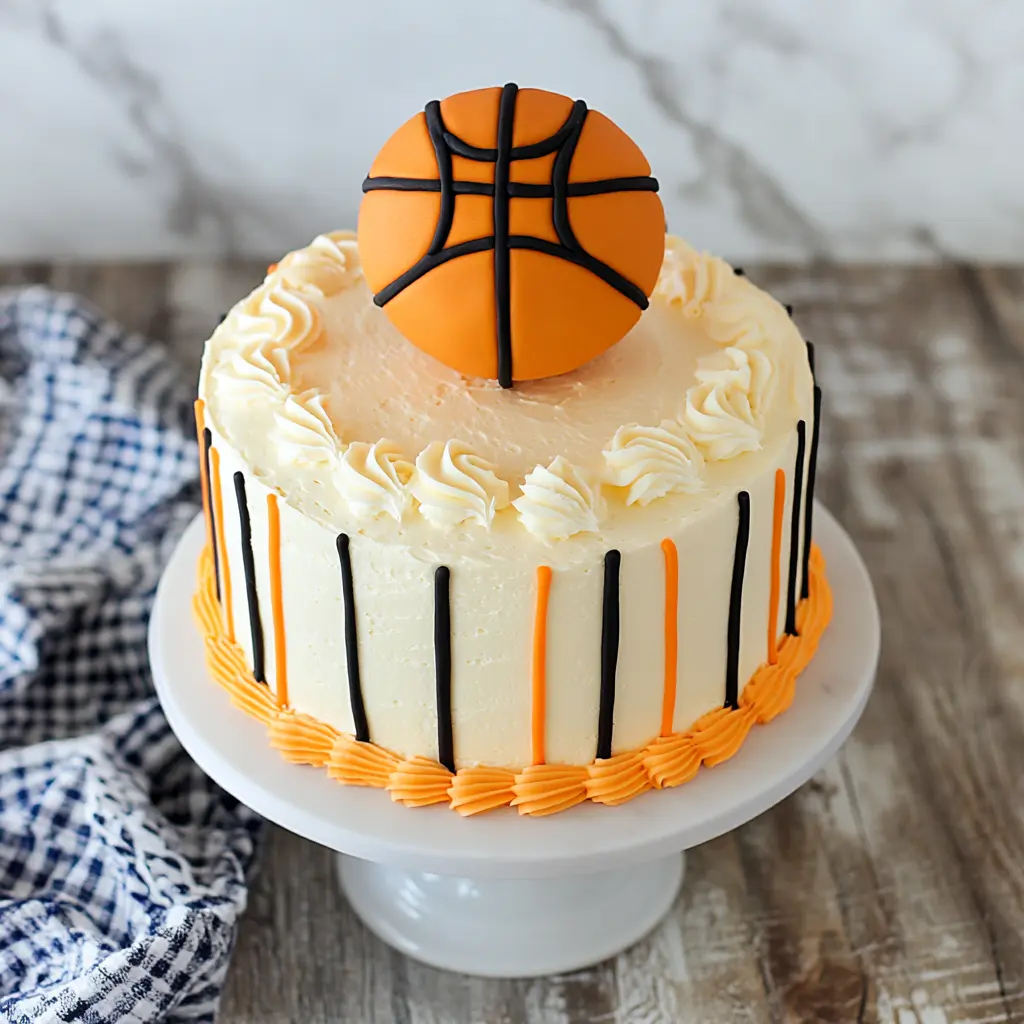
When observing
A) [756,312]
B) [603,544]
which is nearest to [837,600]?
[756,312]

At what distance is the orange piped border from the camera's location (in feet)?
5.59

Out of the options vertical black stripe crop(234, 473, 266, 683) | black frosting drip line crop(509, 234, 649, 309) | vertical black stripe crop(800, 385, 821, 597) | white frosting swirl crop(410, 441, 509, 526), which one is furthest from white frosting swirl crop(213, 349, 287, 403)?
vertical black stripe crop(800, 385, 821, 597)

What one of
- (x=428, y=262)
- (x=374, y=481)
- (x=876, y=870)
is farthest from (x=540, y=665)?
(x=876, y=870)

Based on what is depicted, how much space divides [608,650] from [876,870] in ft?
2.64

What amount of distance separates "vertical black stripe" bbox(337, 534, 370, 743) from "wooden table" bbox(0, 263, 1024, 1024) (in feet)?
1.64

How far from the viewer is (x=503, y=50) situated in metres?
3.15

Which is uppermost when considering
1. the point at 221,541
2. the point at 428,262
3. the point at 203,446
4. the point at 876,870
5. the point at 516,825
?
the point at 428,262

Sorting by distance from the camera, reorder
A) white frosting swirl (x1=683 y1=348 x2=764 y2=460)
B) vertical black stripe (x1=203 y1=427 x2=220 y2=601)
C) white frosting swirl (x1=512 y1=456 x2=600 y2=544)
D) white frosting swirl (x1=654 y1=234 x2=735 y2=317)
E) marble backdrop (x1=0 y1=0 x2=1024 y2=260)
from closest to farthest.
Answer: white frosting swirl (x1=512 y1=456 x2=600 y2=544), white frosting swirl (x1=683 y1=348 x2=764 y2=460), vertical black stripe (x1=203 y1=427 x2=220 y2=601), white frosting swirl (x1=654 y1=234 x2=735 y2=317), marble backdrop (x1=0 y1=0 x2=1024 y2=260)

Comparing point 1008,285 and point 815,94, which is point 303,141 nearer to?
point 815,94

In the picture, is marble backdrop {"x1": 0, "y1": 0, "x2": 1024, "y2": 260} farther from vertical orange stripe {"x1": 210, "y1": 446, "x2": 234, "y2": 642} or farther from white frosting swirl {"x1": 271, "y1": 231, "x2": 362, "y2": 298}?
vertical orange stripe {"x1": 210, "y1": 446, "x2": 234, "y2": 642}

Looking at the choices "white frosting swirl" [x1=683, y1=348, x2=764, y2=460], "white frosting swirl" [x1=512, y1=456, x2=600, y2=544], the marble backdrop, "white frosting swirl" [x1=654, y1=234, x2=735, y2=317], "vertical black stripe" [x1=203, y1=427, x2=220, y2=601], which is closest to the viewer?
Answer: "white frosting swirl" [x1=512, y1=456, x2=600, y2=544]

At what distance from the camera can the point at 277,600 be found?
1.74 metres

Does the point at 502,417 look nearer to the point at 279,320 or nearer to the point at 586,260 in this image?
the point at 586,260

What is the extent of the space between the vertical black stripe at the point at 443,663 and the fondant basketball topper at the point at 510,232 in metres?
0.30
